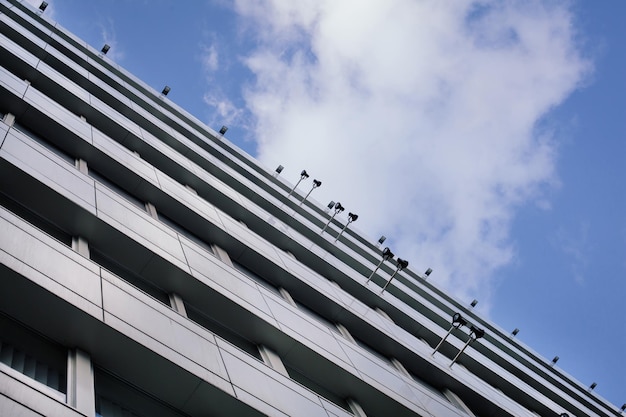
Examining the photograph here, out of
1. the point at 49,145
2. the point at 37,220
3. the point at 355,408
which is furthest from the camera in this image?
the point at 49,145

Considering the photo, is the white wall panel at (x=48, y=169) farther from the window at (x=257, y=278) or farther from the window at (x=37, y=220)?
the window at (x=257, y=278)

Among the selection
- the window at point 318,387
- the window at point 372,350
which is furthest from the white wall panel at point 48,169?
the window at point 372,350

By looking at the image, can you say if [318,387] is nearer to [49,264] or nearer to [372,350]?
[372,350]

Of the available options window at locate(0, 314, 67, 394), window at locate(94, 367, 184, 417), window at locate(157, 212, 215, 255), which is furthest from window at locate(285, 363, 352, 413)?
window at locate(0, 314, 67, 394)

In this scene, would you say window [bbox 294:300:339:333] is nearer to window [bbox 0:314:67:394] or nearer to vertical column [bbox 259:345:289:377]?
vertical column [bbox 259:345:289:377]

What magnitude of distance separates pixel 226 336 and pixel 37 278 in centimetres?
542

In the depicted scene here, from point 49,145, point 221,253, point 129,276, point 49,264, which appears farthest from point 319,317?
point 49,264

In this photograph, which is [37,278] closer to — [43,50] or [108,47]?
[43,50]

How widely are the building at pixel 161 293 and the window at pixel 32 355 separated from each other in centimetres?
2

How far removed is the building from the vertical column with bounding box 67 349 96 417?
0.07 feet

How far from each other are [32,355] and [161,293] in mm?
4697

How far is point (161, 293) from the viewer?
1266cm

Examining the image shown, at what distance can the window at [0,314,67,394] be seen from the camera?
Result: 766 cm

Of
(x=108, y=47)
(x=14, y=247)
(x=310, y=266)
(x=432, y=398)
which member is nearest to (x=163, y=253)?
(x=14, y=247)
